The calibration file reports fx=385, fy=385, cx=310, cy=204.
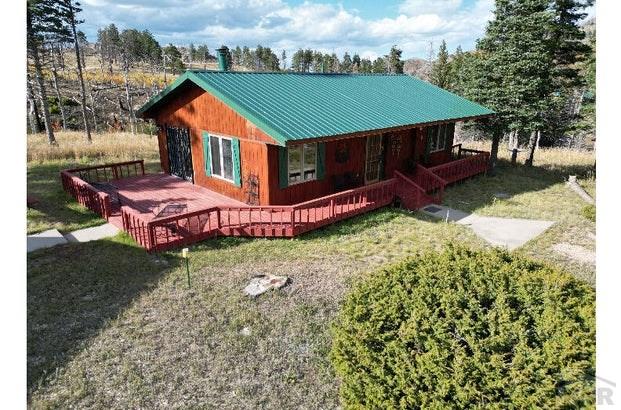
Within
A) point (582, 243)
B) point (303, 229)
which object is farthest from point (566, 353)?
point (582, 243)

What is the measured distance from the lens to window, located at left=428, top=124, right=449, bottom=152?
17.8 metres

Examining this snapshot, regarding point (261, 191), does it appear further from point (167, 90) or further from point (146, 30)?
point (146, 30)

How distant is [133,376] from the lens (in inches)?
236

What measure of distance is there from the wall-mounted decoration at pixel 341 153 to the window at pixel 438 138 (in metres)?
5.72

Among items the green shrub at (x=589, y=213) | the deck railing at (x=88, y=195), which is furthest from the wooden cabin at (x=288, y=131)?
the green shrub at (x=589, y=213)

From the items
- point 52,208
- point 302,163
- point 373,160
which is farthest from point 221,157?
point 52,208

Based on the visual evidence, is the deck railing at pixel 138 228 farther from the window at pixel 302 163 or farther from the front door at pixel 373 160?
the front door at pixel 373 160

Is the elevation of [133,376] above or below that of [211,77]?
below

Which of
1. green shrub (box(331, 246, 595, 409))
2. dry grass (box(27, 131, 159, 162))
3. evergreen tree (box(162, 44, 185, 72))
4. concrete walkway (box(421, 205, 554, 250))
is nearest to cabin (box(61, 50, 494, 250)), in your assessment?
concrete walkway (box(421, 205, 554, 250))

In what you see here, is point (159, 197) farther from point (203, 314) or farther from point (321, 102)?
point (203, 314)

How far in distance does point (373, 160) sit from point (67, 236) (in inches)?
417

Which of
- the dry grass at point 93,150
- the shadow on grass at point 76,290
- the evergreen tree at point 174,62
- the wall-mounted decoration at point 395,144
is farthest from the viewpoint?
the evergreen tree at point 174,62

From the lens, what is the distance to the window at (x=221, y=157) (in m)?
13.3

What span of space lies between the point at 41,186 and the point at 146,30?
101 m
